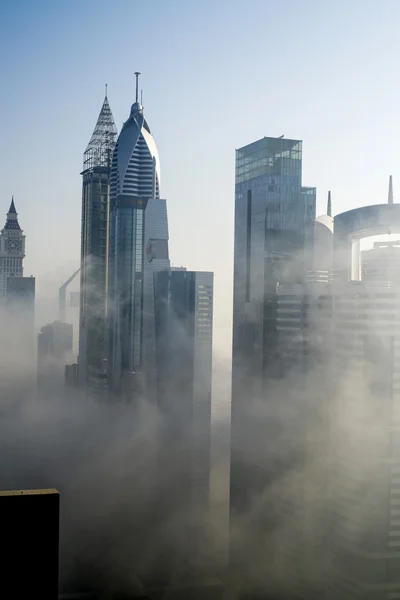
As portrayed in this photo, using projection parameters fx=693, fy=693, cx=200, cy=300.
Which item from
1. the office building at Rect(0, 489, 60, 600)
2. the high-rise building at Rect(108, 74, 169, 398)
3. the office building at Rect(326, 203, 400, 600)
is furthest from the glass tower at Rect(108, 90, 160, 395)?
the office building at Rect(0, 489, 60, 600)

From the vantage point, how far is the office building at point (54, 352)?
115 ft

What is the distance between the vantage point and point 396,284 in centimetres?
1708

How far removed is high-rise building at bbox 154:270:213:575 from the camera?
27875mm

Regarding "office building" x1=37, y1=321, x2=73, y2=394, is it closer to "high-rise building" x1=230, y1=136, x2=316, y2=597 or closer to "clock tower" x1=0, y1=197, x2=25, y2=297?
"clock tower" x1=0, y1=197, x2=25, y2=297

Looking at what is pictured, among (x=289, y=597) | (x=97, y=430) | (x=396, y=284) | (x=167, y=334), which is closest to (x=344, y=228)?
(x=396, y=284)

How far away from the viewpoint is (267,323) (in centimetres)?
2256

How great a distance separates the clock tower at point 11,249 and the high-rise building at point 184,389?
29.7 ft

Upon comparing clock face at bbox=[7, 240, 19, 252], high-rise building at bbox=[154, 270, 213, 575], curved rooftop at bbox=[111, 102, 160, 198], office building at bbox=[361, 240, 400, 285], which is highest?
curved rooftop at bbox=[111, 102, 160, 198]

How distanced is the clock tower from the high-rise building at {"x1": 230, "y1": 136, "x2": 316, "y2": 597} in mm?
15143

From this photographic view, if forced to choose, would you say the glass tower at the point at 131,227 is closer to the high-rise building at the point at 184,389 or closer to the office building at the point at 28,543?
the high-rise building at the point at 184,389

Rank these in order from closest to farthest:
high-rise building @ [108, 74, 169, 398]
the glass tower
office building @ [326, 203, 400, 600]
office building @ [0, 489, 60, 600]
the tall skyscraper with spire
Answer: office building @ [0, 489, 60, 600]
office building @ [326, 203, 400, 600]
high-rise building @ [108, 74, 169, 398]
the glass tower
the tall skyscraper with spire

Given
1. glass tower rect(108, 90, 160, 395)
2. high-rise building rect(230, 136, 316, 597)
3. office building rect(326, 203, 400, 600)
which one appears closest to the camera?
office building rect(326, 203, 400, 600)

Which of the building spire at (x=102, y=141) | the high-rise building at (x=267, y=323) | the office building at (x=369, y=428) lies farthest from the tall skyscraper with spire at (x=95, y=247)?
the office building at (x=369, y=428)

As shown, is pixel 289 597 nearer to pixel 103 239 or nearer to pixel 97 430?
pixel 97 430
